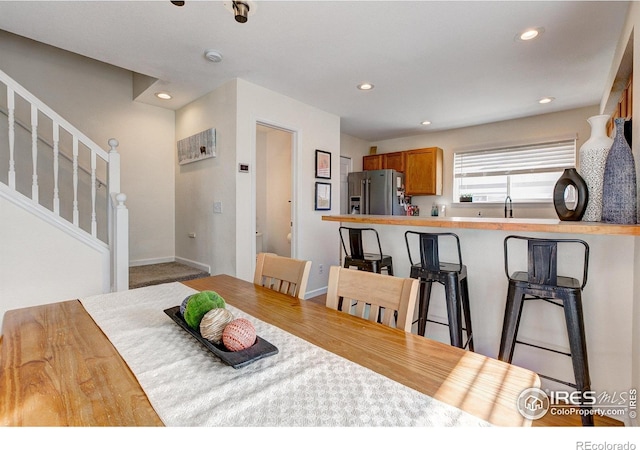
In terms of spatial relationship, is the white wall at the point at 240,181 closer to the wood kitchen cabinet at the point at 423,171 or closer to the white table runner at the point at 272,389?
the wood kitchen cabinet at the point at 423,171

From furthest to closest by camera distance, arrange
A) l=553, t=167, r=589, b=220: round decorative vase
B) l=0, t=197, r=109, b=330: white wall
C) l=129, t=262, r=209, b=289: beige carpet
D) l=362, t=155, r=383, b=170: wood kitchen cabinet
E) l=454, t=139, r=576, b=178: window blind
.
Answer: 1. l=362, t=155, r=383, b=170: wood kitchen cabinet
2. l=454, t=139, r=576, b=178: window blind
3. l=129, t=262, r=209, b=289: beige carpet
4. l=0, t=197, r=109, b=330: white wall
5. l=553, t=167, r=589, b=220: round decorative vase

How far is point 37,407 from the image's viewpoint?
60cm

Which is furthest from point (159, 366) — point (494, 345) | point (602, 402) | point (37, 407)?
point (602, 402)

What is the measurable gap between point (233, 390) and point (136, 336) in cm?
46

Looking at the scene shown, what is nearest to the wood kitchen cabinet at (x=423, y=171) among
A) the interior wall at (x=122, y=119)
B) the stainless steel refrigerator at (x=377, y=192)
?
the stainless steel refrigerator at (x=377, y=192)

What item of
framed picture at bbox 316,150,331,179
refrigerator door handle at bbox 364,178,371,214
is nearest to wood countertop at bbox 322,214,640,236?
framed picture at bbox 316,150,331,179

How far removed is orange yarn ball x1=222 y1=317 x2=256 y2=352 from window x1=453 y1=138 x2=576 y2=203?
465cm

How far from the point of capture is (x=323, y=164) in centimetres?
390

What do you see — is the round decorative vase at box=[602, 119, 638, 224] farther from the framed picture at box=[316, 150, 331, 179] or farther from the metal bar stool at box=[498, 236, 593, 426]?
the framed picture at box=[316, 150, 331, 179]

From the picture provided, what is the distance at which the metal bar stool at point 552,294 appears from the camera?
1429mm

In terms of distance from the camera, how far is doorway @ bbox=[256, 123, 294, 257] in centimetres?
481
